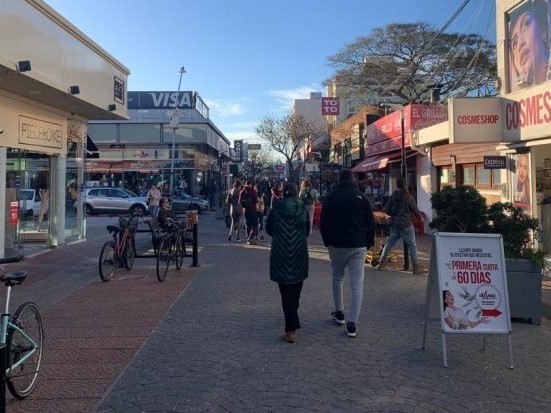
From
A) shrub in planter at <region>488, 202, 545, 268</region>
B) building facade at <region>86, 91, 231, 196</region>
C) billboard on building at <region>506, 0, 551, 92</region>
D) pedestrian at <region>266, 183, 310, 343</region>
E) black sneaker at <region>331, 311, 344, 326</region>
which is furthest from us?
building facade at <region>86, 91, 231, 196</region>

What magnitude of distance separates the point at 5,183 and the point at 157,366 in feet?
27.3

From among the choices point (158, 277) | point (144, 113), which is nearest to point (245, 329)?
point (158, 277)

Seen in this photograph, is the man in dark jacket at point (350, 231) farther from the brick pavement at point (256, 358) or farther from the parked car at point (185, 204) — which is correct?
the parked car at point (185, 204)

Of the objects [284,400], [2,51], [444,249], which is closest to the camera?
[284,400]

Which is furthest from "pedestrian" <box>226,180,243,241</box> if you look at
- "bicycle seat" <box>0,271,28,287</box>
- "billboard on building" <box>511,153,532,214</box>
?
"bicycle seat" <box>0,271,28,287</box>

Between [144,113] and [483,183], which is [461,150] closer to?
[483,183]

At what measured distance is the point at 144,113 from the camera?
5356cm

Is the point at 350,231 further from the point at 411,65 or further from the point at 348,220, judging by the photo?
the point at 411,65

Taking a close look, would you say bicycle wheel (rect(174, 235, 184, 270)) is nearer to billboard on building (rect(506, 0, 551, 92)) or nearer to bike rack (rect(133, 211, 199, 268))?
bike rack (rect(133, 211, 199, 268))

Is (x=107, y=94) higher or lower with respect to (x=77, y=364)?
higher

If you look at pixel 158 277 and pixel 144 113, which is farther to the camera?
pixel 144 113

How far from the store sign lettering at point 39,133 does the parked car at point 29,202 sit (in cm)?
125

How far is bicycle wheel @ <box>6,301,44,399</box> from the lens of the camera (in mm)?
4152

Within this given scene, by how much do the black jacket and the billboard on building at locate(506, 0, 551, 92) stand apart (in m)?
5.92
